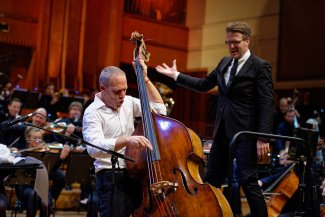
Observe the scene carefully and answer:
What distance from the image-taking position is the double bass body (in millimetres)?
3104

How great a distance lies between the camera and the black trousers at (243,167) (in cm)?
357

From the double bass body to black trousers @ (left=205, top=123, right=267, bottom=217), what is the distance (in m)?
0.44

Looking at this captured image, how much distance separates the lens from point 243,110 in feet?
12.2

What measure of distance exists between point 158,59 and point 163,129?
9470 mm

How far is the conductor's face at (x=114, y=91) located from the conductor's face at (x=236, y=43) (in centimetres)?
86

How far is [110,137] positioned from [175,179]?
0.50m

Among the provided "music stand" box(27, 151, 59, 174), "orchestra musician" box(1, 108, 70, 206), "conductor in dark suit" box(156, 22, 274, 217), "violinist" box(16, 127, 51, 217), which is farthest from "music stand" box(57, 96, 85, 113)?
"conductor in dark suit" box(156, 22, 274, 217)

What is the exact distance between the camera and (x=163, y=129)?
328 centimetres

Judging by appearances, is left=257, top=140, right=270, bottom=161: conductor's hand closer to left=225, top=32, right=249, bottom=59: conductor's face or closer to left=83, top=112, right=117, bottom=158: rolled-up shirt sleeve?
left=225, top=32, right=249, bottom=59: conductor's face

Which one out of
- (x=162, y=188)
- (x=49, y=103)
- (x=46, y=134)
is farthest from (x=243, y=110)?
(x=49, y=103)

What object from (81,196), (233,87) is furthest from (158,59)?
(233,87)

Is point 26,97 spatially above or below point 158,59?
below

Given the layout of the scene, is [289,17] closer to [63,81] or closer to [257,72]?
[63,81]

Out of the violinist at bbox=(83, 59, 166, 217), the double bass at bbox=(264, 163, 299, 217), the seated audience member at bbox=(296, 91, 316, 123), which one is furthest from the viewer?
the seated audience member at bbox=(296, 91, 316, 123)
